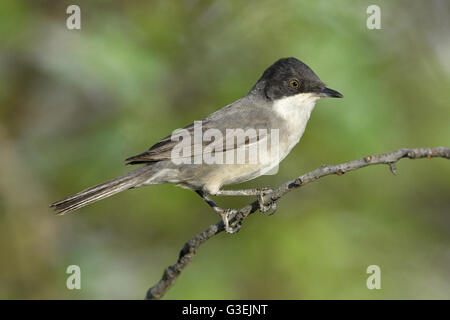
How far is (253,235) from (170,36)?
6.26 ft

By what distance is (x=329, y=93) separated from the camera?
4.00 m

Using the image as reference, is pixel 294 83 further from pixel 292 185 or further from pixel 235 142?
pixel 292 185

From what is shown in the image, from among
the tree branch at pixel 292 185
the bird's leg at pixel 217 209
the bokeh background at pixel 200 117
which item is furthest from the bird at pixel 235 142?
the tree branch at pixel 292 185

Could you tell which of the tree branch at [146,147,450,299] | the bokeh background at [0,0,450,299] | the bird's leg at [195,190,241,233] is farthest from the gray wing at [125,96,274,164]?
the tree branch at [146,147,450,299]

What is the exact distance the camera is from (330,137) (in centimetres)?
418

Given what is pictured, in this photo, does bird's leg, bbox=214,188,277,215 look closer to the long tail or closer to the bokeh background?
the bokeh background

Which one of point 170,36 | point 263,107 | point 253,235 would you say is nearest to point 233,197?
point 253,235

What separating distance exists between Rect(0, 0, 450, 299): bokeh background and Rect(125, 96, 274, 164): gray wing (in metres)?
0.12

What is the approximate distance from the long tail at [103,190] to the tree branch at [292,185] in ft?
3.68

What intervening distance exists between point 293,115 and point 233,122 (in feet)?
1.66

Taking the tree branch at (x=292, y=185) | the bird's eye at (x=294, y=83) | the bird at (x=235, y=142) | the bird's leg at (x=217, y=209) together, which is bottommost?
the tree branch at (x=292, y=185)

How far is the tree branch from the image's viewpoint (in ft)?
6.92

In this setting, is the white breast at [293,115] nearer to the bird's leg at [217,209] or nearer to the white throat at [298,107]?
the white throat at [298,107]

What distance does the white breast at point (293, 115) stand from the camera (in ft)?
13.5
